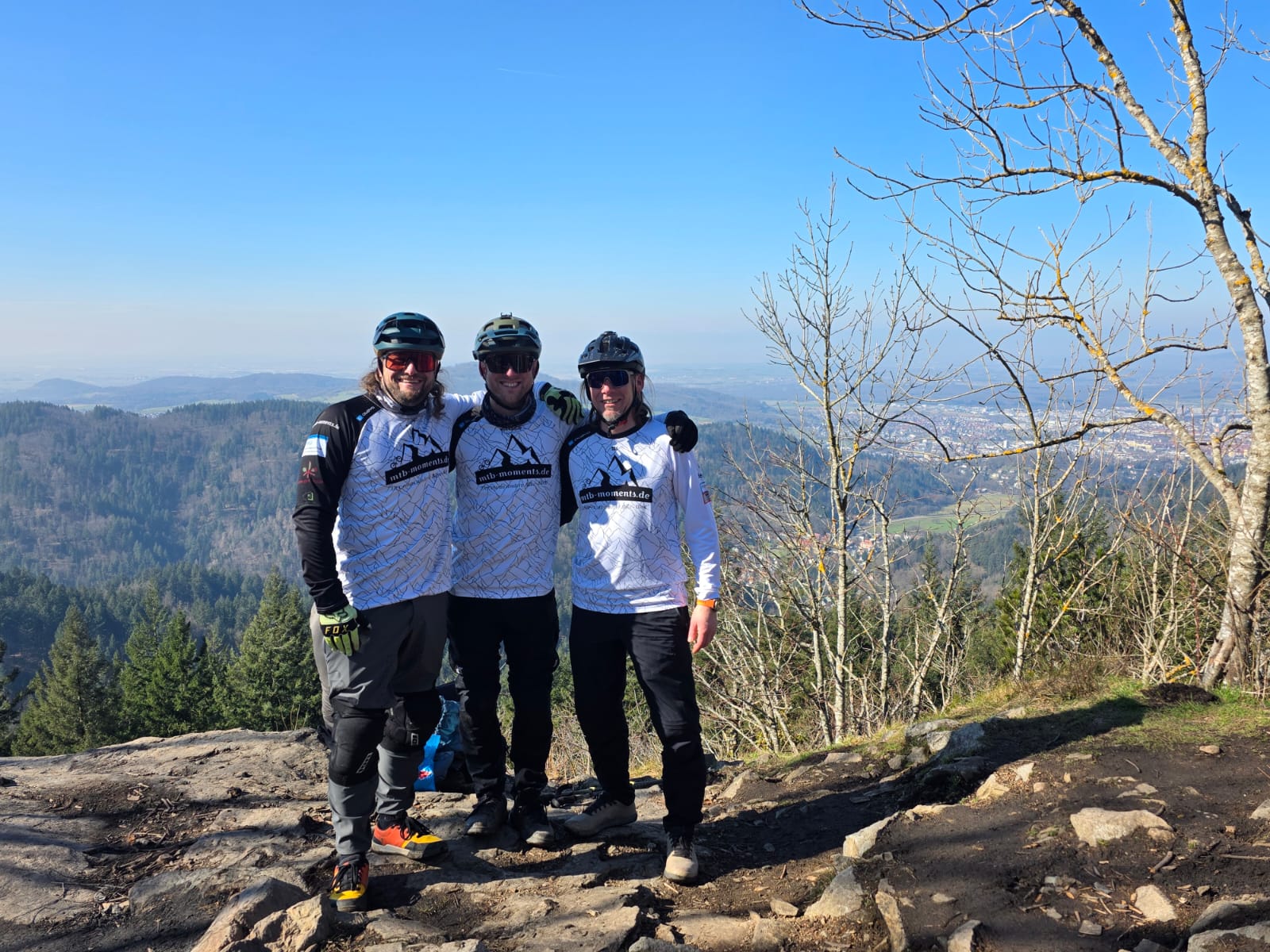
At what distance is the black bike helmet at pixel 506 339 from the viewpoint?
3837 millimetres

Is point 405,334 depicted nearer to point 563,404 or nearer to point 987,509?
point 563,404

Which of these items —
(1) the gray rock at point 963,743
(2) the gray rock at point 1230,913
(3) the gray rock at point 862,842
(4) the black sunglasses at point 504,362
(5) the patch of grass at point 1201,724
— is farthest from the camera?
(1) the gray rock at point 963,743

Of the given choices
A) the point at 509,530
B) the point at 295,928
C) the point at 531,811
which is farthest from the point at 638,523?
the point at 295,928

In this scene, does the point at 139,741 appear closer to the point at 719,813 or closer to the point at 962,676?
the point at 719,813

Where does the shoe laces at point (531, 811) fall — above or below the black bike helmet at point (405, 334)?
below

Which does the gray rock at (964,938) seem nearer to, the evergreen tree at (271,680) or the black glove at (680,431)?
the black glove at (680,431)

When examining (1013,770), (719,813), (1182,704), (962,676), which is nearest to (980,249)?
(1182,704)

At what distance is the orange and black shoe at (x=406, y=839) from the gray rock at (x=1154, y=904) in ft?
10.1

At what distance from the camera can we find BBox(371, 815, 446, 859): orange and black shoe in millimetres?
3883

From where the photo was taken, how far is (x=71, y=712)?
3209cm

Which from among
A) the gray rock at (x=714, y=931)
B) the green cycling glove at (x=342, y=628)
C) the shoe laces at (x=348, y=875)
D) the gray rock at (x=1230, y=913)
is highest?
the green cycling glove at (x=342, y=628)

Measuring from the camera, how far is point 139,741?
6730mm

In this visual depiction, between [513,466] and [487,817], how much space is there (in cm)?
194

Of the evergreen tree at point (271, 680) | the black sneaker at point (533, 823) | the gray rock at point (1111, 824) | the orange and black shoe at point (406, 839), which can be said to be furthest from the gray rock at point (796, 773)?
the evergreen tree at point (271, 680)
